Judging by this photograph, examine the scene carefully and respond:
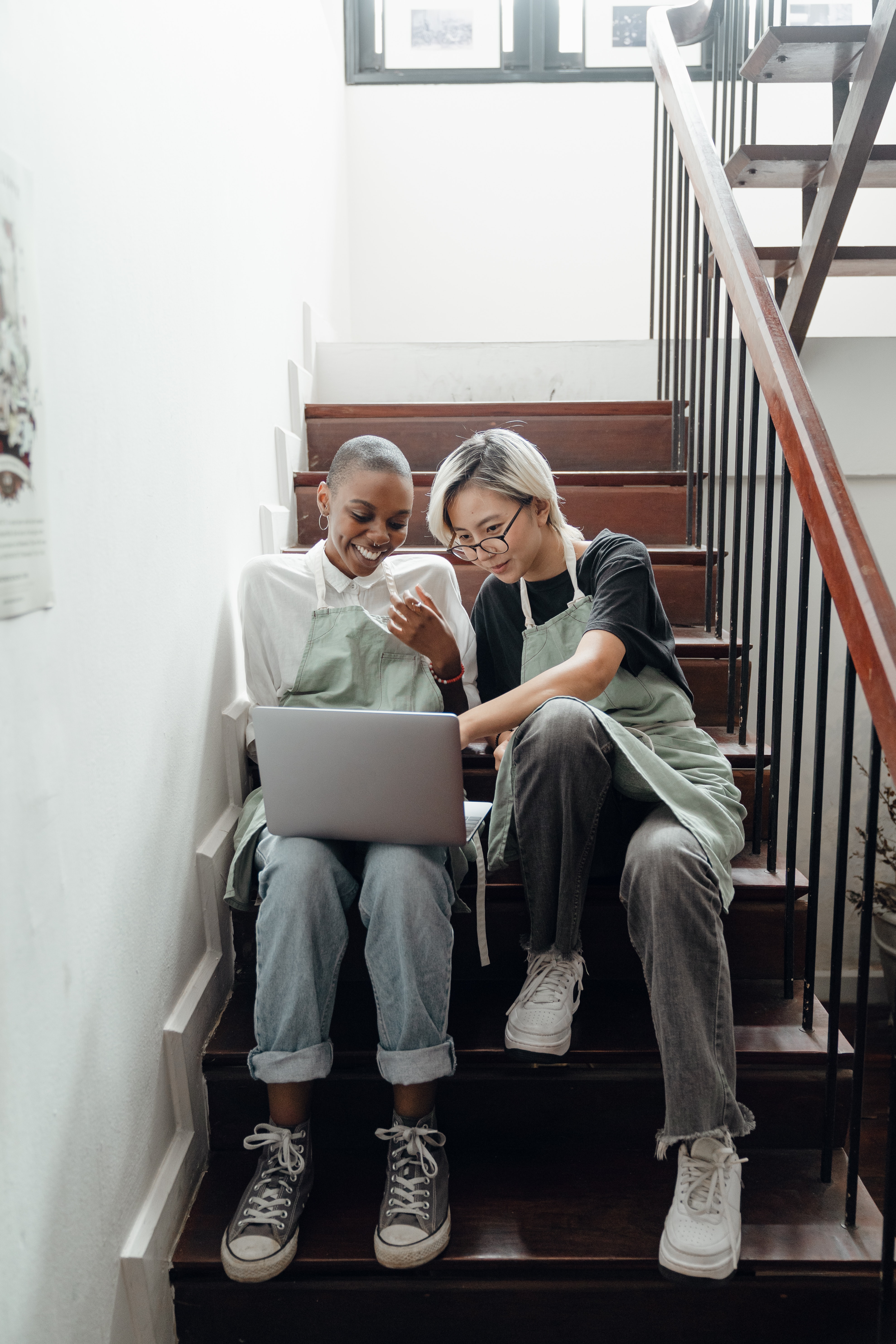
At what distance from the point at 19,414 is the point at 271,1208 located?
1.03 meters

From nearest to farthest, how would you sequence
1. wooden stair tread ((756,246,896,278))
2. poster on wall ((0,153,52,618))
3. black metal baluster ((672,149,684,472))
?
poster on wall ((0,153,52,618))
wooden stair tread ((756,246,896,278))
black metal baluster ((672,149,684,472))

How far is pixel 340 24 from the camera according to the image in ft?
11.9

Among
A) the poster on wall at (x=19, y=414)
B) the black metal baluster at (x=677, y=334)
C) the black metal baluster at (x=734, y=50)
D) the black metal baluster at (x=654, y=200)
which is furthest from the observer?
the black metal baluster at (x=654, y=200)

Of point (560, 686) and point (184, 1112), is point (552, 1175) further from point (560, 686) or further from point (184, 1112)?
point (560, 686)

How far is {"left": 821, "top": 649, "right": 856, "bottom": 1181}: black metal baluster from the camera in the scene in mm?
1241

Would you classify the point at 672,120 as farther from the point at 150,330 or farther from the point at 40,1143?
the point at 40,1143

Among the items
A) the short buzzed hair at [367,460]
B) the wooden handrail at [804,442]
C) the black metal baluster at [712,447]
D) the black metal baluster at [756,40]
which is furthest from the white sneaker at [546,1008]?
the black metal baluster at [756,40]

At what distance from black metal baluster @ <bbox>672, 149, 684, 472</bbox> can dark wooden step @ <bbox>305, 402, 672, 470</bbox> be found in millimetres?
35

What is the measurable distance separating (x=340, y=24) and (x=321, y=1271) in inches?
161

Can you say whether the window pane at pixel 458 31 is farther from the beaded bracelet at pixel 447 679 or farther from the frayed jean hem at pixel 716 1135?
the frayed jean hem at pixel 716 1135

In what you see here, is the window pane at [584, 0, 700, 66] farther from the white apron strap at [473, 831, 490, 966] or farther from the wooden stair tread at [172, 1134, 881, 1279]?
the wooden stair tread at [172, 1134, 881, 1279]

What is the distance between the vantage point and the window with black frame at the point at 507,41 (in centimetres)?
374

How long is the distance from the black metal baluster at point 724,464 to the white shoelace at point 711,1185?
1.09m

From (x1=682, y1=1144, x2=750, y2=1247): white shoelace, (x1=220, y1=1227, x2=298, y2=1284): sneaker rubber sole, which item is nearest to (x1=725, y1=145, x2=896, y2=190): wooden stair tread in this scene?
(x1=682, y1=1144, x2=750, y2=1247): white shoelace
